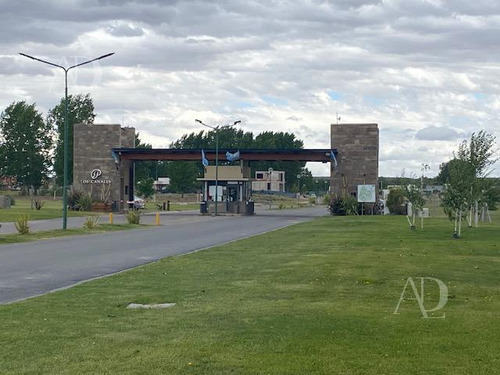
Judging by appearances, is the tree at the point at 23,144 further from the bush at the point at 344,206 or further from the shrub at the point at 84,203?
the bush at the point at 344,206

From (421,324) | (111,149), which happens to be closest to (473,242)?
(421,324)

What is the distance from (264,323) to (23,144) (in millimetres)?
113804

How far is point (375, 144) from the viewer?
2778 inches

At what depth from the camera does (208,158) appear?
77.1 meters

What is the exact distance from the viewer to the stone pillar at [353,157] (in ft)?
232

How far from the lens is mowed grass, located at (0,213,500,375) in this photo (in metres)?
8.76

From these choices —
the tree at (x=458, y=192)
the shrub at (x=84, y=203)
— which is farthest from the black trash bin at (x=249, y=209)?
the tree at (x=458, y=192)

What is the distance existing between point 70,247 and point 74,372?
21.8 m

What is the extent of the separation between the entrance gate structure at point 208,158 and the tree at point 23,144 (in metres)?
42.6

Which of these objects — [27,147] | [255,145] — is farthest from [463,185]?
[255,145]

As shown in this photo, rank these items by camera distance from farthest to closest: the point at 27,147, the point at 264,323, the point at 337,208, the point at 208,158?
the point at 27,147 < the point at 208,158 < the point at 337,208 < the point at 264,323

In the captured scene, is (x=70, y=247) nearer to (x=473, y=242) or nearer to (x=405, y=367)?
(x=473, y=242)

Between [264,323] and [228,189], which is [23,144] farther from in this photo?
[264,323]

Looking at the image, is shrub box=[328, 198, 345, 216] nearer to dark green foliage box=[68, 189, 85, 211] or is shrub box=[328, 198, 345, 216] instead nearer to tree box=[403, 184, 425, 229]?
dark green foliage box=[68, 189, 85, 211]
